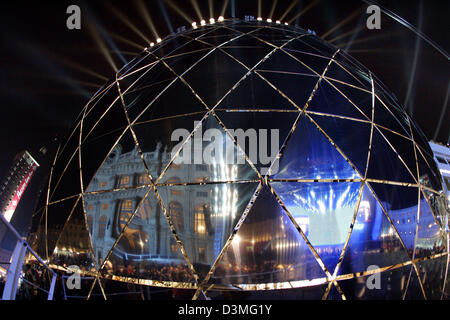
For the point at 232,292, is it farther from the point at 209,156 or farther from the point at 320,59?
the point at 320,59

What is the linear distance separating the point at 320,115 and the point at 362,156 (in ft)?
3.38

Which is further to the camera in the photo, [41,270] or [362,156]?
[41,270]

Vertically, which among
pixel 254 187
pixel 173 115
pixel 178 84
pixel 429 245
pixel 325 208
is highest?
pixel 178 84

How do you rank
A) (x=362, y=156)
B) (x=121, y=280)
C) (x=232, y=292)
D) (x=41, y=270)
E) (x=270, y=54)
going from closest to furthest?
1. (x=232, y=292)
2. (x=121, y=280)
3. (x=362, y=156)
4. (x=41, y=270)
5. (x=270, y=54)

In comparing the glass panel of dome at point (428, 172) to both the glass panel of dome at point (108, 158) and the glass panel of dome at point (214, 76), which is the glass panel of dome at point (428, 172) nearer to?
the glass panel of dome at point (214, 76)

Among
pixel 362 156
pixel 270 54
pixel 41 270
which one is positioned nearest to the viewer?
pixel 362 156

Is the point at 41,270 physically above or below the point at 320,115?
below

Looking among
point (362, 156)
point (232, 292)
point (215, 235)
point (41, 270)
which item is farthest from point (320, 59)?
point (41, 270)

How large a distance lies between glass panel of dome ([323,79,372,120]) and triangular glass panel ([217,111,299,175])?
60.9 inches

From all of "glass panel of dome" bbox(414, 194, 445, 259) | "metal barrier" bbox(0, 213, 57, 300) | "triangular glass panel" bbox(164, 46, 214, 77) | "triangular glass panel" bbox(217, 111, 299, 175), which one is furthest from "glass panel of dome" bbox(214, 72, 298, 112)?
"metal barrier" bbox(0, 213, 57, 300)

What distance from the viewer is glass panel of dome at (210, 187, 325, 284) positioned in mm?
3613

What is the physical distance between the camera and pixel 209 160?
4031 mm

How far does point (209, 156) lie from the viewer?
405 cm

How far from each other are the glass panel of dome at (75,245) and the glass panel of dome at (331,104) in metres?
4.55
